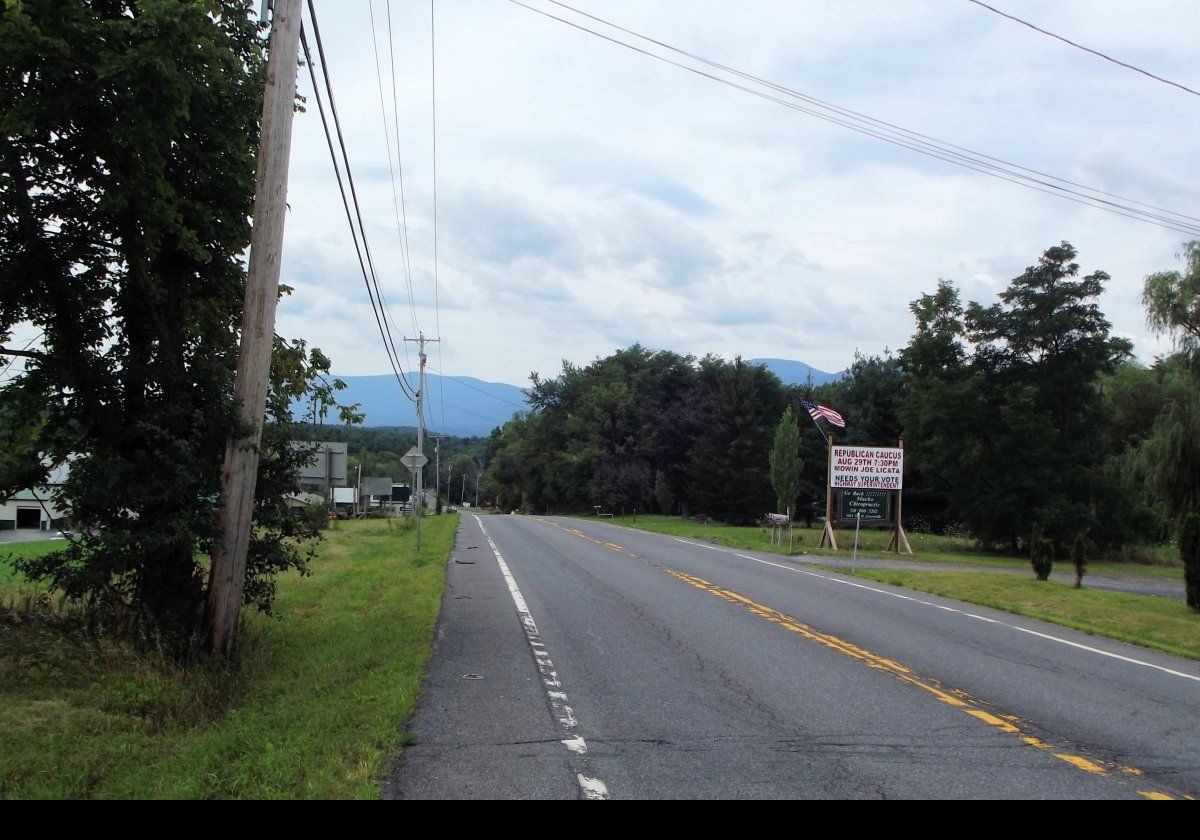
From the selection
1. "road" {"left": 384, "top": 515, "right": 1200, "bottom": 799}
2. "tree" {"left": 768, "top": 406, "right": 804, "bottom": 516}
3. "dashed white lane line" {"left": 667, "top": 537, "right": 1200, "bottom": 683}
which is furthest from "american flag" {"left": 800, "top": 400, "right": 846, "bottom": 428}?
"road" {"left": 384, "top": 515, "right": 1200, "bottom": 799}

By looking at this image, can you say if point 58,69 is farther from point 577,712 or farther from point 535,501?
point 535,501

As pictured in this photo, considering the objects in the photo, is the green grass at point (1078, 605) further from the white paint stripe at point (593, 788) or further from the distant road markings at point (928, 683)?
the white paint stripe at point (593, 788)

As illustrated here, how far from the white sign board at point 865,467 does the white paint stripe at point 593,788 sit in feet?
80.8

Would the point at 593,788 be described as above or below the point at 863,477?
below

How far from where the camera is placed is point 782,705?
7.84 m

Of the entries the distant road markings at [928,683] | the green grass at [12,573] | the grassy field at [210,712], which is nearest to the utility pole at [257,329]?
the grassy field at [210,712]

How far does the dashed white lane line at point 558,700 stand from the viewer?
18.2 feet

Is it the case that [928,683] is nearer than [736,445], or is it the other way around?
[928,683]

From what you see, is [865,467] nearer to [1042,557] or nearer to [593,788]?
[1042,557]

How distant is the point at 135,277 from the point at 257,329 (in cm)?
132

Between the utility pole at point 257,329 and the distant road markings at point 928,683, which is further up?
the utility pole at point 257,329

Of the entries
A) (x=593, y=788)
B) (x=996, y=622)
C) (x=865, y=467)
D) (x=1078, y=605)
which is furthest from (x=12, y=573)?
(x=865, y=467)

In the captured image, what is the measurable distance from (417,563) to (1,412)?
13216 millimetres

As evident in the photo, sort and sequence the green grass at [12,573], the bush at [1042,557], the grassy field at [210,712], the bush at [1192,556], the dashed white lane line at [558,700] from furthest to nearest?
the bush at [1042,557] < the bush at [1192,556] < the green grass at [12,573] < the grassy field at [210,712] < the dashed white lane line at [558,700]
